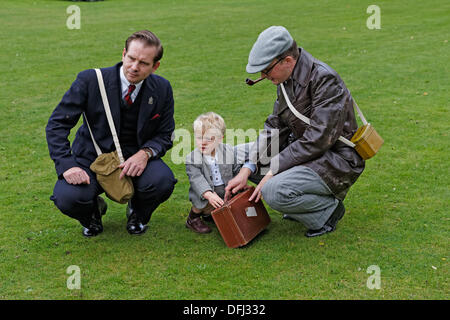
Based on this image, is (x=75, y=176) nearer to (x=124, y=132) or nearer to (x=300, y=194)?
(x=124, y=132)

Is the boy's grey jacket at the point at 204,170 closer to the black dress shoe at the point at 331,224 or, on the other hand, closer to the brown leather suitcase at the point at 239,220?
the brown leather suitcase at the point at 239,220

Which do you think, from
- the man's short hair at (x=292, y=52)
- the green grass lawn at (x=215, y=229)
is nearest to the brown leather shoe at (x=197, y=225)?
the green grass lawn at (x=215, y=229)

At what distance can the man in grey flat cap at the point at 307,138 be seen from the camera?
4461 mm

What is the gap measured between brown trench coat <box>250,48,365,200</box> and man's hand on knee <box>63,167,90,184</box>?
1.45m

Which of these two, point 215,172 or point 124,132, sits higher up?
point 124,132

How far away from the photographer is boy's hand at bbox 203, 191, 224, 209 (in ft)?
15.5

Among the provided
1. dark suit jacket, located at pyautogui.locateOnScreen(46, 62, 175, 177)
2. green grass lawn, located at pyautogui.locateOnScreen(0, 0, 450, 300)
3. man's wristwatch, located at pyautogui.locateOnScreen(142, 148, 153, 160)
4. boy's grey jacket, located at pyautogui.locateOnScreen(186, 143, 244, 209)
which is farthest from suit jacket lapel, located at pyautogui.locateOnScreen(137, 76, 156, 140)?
green grass lawn, located at pyautogui.locateOnScreen(0, 0, 450, 300)

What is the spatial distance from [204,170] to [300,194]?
0.84 metres

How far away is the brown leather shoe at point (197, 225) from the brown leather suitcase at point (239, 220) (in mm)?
346

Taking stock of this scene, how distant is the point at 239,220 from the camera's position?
461cm

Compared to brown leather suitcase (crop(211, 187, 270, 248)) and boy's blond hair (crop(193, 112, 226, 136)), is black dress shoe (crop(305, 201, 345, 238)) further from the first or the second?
boy's blond hair (crop(193, 112, 226, 136))

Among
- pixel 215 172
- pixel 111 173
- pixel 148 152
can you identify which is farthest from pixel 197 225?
pixel 111 173

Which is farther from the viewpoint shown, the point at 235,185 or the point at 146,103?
the point at 235,185

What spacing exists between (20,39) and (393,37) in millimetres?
8606
